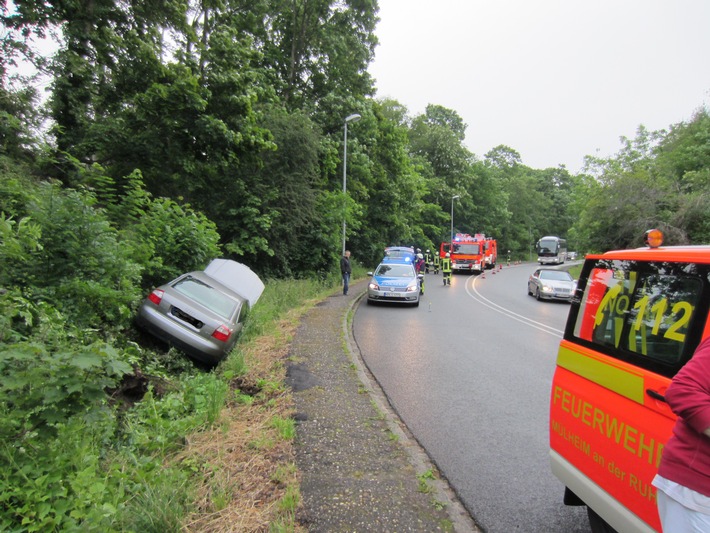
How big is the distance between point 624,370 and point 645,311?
351 millimetres

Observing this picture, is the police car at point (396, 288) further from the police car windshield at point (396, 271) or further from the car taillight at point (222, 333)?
the car taillight at point (222, 333)

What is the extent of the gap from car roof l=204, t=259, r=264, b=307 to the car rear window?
1.48 meters

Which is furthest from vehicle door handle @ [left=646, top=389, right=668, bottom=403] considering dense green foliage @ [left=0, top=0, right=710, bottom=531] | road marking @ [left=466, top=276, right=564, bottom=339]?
road marking @ [left=466, top=276, right=564, bottom=339]

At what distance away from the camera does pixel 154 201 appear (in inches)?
382

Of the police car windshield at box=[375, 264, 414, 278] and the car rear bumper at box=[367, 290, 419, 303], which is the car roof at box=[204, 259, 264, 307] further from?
the police car windshield at box=[375, 264, 414, 278]

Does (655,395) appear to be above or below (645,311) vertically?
below

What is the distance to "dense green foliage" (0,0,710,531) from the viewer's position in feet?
8.50

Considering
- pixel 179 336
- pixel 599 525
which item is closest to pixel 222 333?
pixel 179 336

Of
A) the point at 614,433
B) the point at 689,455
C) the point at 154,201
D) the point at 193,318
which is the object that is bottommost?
the point at 193,318

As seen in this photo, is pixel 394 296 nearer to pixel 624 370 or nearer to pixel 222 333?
pixel 222 333

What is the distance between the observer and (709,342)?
1.65 m

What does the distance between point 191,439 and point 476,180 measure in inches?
2205

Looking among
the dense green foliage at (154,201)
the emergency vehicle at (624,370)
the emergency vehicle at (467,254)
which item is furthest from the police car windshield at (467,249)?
the emergency vehicle at (624,370)

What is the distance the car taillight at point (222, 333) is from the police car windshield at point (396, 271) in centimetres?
918
